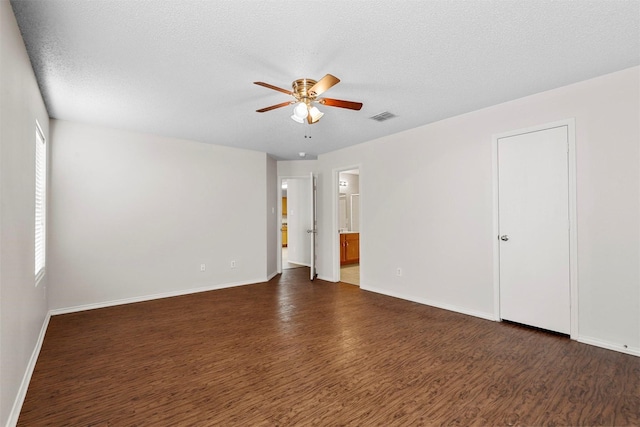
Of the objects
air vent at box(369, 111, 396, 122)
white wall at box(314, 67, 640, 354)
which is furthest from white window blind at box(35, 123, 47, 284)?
white wall at box(314, 67, 640, 354)

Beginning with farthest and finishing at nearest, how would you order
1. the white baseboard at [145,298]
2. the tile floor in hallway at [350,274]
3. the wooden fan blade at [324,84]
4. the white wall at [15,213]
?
1. the tile floor in hallway at [350,274]
2. the white baseboard at [145,298]
3. the wooden fan blade at [324,84]
4. the white wall at [15,213]

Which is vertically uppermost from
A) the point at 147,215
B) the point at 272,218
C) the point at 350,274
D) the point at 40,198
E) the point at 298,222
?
the point at 40,198

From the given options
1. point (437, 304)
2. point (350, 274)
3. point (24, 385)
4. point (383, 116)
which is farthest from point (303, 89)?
point (350, 274)

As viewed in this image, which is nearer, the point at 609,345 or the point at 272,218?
the point at 609,345

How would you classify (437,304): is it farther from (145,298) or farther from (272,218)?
(145,298)

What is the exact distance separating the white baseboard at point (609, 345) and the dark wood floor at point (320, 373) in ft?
0.26

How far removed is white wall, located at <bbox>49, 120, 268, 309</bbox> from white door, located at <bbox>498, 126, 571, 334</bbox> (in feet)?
13.2

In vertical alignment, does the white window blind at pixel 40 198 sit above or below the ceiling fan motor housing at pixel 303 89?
below

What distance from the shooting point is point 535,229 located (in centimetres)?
325

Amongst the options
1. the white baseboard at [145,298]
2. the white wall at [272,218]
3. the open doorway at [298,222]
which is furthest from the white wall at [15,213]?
the open doorway at [298,222]

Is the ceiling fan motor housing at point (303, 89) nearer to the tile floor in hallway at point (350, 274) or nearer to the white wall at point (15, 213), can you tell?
the white wall at point (15, 213)

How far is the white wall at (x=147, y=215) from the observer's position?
3.97 metres

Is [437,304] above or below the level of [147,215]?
below

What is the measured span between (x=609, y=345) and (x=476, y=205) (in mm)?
1788
